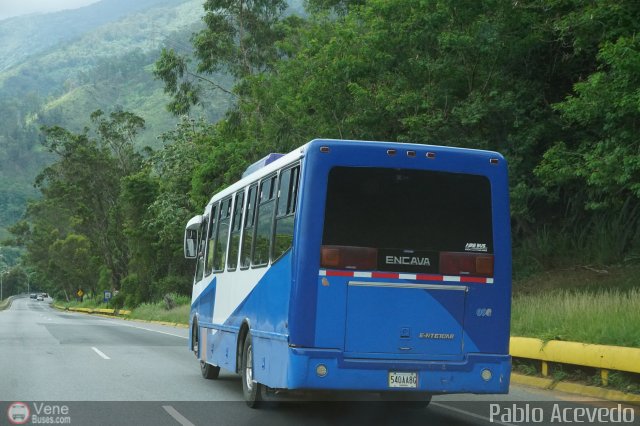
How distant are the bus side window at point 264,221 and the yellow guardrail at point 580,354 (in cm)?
484

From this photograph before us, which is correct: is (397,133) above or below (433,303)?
above

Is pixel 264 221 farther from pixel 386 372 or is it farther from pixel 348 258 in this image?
pixel 386 372

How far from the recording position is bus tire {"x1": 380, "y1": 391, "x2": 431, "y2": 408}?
10203 mm

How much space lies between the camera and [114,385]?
13734 millimetres

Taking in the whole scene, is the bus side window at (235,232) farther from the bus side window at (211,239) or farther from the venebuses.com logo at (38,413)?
the venebuses.com logo at (38,413)

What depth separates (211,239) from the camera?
15.4 meters

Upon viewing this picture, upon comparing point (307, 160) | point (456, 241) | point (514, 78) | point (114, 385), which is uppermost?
point (514, 78)

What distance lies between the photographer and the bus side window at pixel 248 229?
478 inches

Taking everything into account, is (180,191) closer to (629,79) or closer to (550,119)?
(550,119)

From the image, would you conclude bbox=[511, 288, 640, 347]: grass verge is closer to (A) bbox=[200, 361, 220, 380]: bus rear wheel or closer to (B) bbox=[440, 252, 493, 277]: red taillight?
(B) bbox=[440, 252, 493, 277]: red taillight

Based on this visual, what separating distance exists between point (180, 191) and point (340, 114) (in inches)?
1193

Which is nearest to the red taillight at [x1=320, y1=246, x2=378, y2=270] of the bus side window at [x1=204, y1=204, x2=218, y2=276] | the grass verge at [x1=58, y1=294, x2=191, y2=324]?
the bus side window at [x1=204, y1=204, x2=218, y2=276]

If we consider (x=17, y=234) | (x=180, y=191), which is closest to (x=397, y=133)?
(x=180, y=191)

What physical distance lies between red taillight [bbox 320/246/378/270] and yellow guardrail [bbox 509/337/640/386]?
411 centimetres
